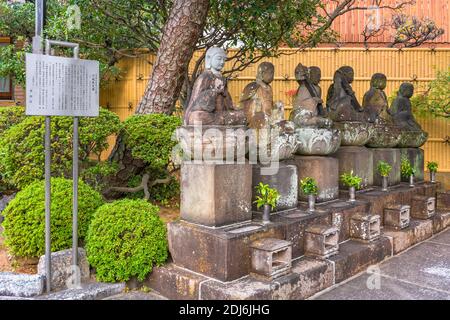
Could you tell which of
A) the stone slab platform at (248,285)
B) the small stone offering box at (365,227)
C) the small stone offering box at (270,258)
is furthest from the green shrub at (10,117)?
the small stone offering box at (365,227)

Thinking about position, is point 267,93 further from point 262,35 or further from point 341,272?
point 262,35

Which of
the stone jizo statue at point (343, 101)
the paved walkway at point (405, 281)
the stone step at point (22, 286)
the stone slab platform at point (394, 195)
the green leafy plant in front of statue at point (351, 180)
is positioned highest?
the stone jizo statue at point (343, 101)

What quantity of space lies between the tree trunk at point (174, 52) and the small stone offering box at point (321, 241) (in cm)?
310

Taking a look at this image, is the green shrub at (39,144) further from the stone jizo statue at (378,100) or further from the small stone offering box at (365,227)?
the stone jizo statue at (378,100)

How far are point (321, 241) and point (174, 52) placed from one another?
350 cm

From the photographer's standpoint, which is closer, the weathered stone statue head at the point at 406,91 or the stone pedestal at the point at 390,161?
the stone pedestal at the point at 390,161

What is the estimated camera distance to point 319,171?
15.0 feet

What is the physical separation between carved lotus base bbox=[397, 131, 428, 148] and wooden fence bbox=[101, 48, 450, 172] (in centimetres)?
329

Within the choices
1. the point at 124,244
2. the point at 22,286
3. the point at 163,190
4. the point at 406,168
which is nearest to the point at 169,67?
the point at 163,190

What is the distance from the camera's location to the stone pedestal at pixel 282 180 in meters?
4.06

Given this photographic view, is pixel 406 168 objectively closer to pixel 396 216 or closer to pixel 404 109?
pixel 404 109

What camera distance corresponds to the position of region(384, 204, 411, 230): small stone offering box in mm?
5023

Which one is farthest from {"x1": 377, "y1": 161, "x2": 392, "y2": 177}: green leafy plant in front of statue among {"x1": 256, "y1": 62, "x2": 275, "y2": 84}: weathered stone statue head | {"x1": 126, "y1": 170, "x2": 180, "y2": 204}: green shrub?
{"x1": 126, "y1": 170, "x2": 180, "y2": 204}: green shrub

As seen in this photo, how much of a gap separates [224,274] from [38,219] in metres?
1.84
